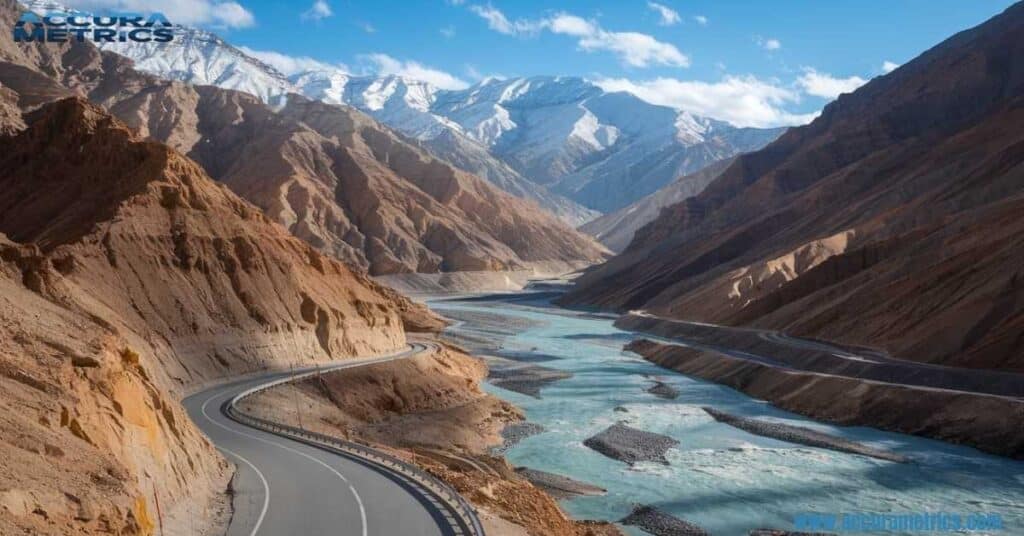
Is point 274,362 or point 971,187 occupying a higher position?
point 971,187

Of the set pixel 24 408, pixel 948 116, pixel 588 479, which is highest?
pixel 948 116

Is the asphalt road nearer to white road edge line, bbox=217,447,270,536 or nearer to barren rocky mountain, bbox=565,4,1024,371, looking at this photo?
barren rocky mountain, bbox=565,4,1024,371

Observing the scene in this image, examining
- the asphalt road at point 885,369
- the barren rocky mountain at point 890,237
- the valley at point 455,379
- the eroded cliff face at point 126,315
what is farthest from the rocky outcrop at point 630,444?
the barren rocky mountain at point 890,237

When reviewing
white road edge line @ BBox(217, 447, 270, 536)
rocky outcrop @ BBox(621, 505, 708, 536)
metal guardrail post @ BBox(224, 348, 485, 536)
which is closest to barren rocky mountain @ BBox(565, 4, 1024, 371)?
rocky outcrop @ BBox(621, 505, 708, 536)

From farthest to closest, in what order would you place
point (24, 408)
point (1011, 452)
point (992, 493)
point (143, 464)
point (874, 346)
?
point (874, 346) → point (1011, 452) → point (992, 493) → point (143, 464) → point (24, 408)

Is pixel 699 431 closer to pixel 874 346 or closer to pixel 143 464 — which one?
pixel 874 346

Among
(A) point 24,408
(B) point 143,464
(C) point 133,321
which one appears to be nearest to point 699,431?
(C) point 133,321
